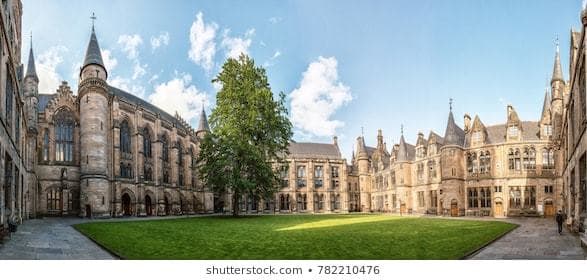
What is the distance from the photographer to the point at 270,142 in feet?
59.8

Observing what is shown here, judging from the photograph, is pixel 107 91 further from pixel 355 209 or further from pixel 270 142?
pixel 355 209

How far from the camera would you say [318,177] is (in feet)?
136

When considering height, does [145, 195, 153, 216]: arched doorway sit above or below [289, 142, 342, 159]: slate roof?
below

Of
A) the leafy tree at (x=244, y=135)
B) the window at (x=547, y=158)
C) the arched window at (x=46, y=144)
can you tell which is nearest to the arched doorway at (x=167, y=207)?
the arched window at (x=46, y=144)

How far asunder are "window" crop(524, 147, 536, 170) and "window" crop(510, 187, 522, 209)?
158 cm

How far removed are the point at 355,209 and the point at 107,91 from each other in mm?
21422

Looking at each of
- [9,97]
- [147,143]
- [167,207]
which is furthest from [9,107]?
[167,207]

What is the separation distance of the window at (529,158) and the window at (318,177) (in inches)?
804

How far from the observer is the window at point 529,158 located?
981 inches

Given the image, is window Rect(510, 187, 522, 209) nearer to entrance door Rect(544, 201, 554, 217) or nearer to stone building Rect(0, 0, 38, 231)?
entrance door Rect(544, 201, 554, 217)

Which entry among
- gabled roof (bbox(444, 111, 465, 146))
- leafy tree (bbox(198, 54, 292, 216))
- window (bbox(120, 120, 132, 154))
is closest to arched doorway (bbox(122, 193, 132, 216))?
window (bbox(120, 120, 132, 154))

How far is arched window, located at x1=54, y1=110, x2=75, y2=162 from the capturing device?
21.8 metres

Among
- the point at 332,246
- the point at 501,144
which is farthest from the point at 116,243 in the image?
the point at 501,144

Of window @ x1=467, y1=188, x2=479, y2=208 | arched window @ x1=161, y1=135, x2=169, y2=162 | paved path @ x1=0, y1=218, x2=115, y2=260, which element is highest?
arched window @ x1=161, y1=135, x2=169, y2=162
